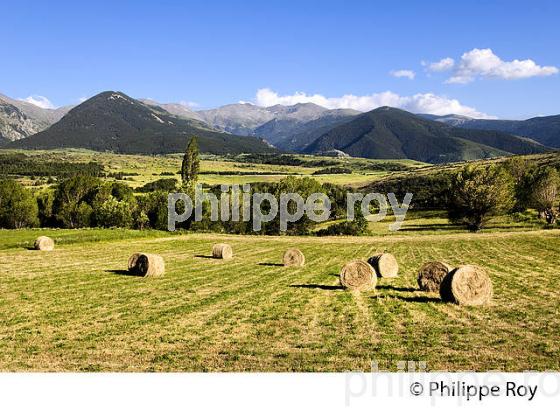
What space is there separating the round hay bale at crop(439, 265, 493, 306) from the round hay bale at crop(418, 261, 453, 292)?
10.4ft

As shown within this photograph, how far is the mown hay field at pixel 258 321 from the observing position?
50.9 feet

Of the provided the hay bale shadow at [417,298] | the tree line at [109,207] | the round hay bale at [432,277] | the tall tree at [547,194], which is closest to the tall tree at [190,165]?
the tree line at [109,207]

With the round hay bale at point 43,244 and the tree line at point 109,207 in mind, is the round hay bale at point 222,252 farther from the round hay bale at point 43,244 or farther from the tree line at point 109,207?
the tree line at point 109,207

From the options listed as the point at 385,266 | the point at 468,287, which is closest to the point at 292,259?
the point at 385,266

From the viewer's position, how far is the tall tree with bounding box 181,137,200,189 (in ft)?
358

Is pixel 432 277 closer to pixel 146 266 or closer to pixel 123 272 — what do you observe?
pixel 146 266

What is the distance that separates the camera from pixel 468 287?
2372cm

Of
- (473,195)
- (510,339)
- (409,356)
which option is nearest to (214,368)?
(409,356)

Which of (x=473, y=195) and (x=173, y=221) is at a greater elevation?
(x=473, y=195)
